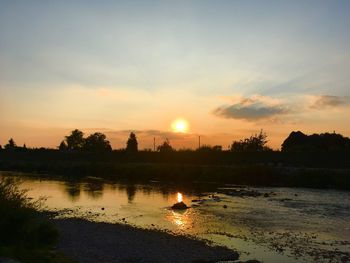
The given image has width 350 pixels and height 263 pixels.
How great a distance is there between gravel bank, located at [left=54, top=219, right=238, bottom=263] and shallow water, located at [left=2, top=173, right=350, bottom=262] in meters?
1.83

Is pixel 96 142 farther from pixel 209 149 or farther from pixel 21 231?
pixel 21 231

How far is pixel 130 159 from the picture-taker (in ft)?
378

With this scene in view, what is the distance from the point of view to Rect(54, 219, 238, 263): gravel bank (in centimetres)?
2227

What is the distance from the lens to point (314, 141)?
116 meters

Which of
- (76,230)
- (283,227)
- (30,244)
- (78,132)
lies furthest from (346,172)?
(78,132)

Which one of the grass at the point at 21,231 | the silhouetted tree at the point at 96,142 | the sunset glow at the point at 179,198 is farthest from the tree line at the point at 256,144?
the grass at the point at 21,231

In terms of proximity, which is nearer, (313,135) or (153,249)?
(153,249)

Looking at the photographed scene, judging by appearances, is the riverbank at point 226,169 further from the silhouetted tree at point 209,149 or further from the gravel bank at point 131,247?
the gravel bank at point 131,247

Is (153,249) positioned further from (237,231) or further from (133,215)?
(133,215)

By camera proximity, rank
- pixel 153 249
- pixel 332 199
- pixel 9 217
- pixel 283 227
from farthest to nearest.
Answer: pixel 332 199 < pixel 283 227 < pixel 153 249 < pixel 9 217

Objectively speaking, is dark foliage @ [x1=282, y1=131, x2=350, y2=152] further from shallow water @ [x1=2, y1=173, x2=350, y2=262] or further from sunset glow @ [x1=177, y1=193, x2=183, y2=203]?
sunset glow @ [x1=177, y1=193, x2=183, y2=203]

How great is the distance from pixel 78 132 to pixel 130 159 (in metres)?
71.6

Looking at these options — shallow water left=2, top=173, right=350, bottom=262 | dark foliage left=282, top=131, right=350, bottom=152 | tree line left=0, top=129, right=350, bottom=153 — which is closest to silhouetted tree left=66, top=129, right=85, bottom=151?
tree line left=0, top=129, right=350, bottom=153

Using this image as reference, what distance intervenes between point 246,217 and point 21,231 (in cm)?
2175
